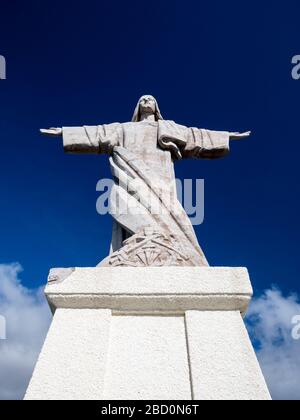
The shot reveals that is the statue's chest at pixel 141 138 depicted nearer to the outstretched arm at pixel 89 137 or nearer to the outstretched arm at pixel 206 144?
the outstretched arm at pixel 89 137

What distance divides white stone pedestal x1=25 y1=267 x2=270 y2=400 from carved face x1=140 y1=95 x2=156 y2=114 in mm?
4030

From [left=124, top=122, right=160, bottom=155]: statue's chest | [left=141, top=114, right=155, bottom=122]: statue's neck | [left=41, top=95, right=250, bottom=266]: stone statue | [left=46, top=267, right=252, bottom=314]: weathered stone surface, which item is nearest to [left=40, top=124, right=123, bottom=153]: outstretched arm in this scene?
[left=41, top=95, right=250, bottom=266]: stone statue

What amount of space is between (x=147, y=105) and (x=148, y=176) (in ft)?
7.09

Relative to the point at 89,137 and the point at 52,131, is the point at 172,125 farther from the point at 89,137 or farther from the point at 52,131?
the point at 52,131

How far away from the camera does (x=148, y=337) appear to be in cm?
329

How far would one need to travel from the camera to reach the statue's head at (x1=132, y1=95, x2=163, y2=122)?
685cm

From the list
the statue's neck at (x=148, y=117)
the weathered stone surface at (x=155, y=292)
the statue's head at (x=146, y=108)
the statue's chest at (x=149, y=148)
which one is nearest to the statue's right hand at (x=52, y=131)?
the statue's chest at (x=149, y=148)

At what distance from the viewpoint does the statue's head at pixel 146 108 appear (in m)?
6.85

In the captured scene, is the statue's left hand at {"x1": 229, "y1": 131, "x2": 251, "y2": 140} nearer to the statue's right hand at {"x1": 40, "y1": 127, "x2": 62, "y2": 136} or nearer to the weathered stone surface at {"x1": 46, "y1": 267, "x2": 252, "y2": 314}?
the statue's right hand at {"x1": 40, "y1": 127, "x2": 62, "y2": 136}

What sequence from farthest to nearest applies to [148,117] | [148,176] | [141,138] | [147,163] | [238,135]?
[148,117], [238,135], [141,138], [147,163], [148,176]

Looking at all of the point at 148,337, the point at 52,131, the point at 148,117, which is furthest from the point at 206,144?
the point at 148,337

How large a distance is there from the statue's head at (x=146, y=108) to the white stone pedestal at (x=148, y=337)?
4020 mm
